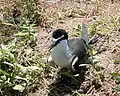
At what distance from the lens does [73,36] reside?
393 centimetres

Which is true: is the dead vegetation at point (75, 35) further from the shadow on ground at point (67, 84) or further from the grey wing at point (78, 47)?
the grey wing at point (78, 47)

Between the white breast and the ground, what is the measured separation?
0.71 feet

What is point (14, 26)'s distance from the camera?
4.05m

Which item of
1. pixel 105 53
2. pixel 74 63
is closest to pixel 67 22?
pixel 105 53

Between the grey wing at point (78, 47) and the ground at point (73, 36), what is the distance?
20cm

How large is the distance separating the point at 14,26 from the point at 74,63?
1050 millimetres

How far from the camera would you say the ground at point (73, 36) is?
3320 mm

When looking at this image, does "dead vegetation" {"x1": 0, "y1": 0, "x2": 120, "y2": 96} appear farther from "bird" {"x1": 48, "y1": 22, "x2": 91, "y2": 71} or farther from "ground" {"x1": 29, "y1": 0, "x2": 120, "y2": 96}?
"bird" {"x1": 48, "y1": 22, "x2": 91, "y2": 71}

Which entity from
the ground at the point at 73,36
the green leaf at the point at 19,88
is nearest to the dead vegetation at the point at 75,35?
the ground at the point at 73,36

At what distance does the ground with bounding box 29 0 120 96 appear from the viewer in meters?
3.32

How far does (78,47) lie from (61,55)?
0.19 metres

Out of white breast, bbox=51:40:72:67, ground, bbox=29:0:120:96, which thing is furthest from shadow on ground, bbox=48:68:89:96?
white breast, bbox=51:40:72:67

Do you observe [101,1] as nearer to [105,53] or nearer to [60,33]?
[105,53]

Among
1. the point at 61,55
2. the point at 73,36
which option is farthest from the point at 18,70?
the point at 73,36
